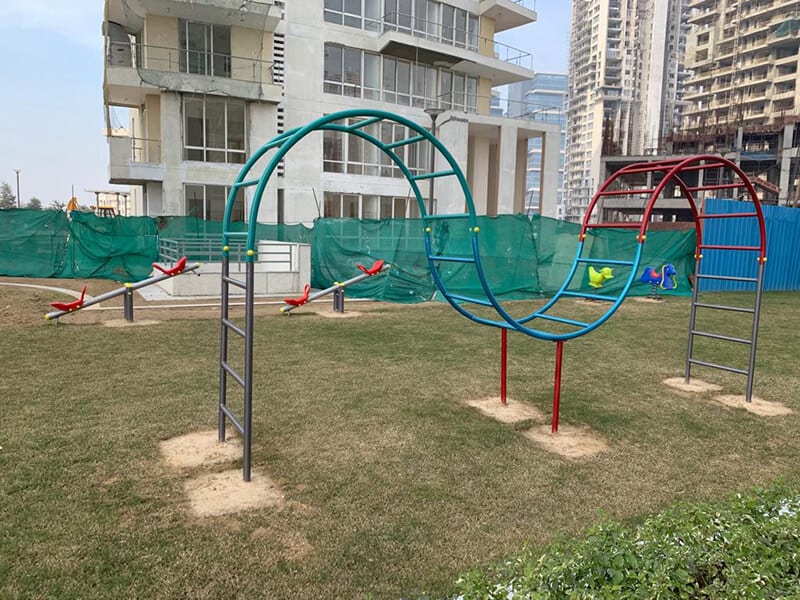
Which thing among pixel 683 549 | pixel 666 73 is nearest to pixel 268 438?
pixel 683 549

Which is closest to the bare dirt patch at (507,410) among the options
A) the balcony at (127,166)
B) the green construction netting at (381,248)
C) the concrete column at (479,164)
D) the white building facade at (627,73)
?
the green construction netting at (381,248)

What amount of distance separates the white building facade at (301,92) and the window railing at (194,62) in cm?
5

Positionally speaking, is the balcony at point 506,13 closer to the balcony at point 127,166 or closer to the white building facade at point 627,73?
the balcony at point 127,166

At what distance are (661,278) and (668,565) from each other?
589 inches

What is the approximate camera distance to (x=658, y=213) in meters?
69.0

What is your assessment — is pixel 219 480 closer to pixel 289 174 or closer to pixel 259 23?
pixel 289 174

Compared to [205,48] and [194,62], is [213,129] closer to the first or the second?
[194,62]

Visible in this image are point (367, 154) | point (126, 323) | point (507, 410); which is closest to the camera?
point (507, 410)

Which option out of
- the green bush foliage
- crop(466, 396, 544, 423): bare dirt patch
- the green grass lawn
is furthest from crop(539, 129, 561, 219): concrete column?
the green bush foliage

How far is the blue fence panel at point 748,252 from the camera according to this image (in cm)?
1823

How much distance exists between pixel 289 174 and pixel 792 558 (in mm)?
23577

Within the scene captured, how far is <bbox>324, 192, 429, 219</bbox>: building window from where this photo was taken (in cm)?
2591

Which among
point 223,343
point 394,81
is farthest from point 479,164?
point 223,343

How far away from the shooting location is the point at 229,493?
12.4 ft
